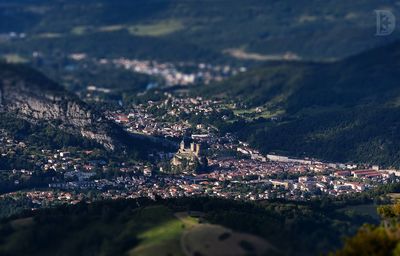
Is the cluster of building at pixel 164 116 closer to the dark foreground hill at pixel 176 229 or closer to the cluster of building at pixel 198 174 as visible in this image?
the cluster of building at pixel 198 174

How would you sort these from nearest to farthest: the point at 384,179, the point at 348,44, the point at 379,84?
the point at 384,179
the point at 379,84
the point at 348,44

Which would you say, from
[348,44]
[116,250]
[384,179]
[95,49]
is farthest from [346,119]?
[95,49]

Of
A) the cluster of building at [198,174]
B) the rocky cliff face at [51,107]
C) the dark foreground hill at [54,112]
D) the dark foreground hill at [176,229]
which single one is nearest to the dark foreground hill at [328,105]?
the cluster of building at [198,174]

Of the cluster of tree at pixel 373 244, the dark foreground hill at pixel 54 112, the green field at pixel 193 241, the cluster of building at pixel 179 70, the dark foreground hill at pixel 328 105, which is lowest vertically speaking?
the cluster of building at pixel 179 70

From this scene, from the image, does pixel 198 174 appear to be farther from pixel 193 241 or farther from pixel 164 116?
pixel 193 241

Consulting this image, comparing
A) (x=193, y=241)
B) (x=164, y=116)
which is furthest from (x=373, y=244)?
(x=164, y=116)

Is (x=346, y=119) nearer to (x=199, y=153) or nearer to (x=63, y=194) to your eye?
(x=199, y=153)
